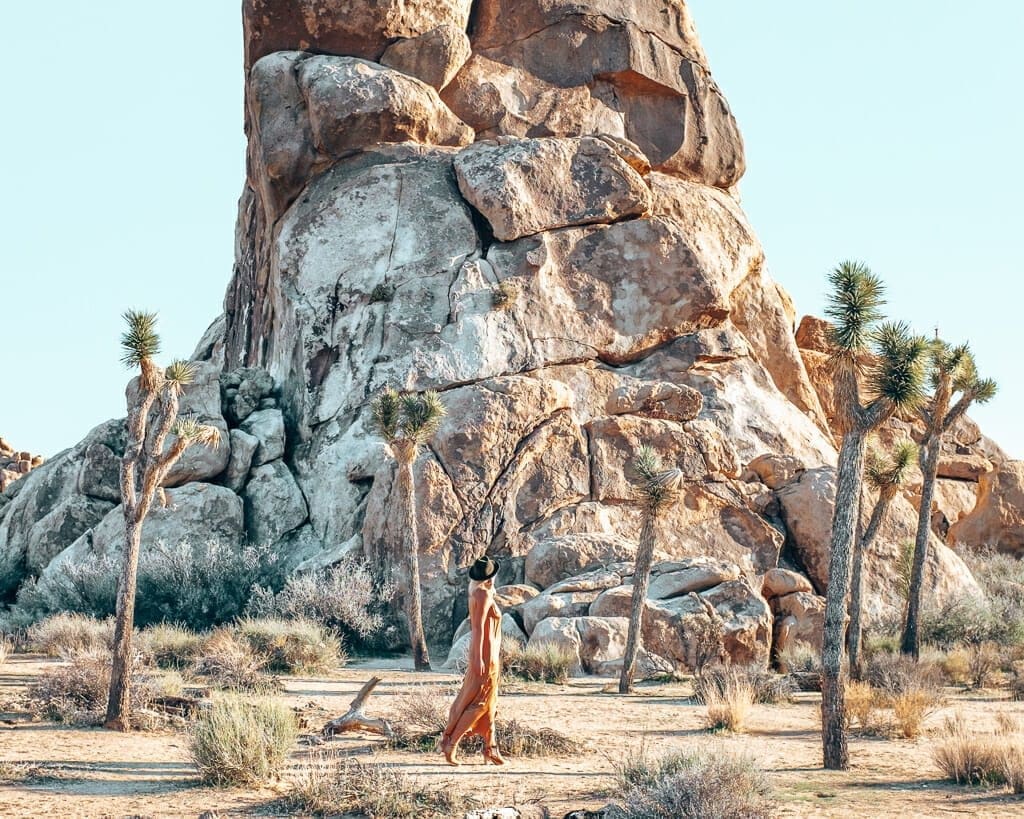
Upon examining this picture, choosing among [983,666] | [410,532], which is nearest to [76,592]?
[410,532]

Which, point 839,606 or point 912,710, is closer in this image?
point 839,606

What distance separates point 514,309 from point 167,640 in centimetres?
1430

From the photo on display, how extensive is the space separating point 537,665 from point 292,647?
452 centimetres

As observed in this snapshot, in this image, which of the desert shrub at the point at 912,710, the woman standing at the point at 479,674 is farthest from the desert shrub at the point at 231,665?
the desert shrub at the point at 912,710

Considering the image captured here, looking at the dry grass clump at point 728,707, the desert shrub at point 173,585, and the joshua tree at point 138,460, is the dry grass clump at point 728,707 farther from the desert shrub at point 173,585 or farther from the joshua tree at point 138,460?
the desert shrub at point 173,585

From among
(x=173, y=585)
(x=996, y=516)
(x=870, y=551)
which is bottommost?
(x=173, y=585)

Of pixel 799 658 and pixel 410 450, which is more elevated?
pixel 410 450

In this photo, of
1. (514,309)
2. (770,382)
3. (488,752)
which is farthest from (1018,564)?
(488,752)

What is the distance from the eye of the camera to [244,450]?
108 feet

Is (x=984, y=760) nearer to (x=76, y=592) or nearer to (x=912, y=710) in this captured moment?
(x=912, y=710)

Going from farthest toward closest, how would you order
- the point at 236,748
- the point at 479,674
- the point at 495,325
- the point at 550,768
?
the point at 495,325 < the point at 550,768 < the point at 479,674 < the point at 236,748

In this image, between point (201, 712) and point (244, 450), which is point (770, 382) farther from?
point (201, 712)

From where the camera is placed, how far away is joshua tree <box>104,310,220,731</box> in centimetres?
1520

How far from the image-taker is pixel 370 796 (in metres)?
10.8
